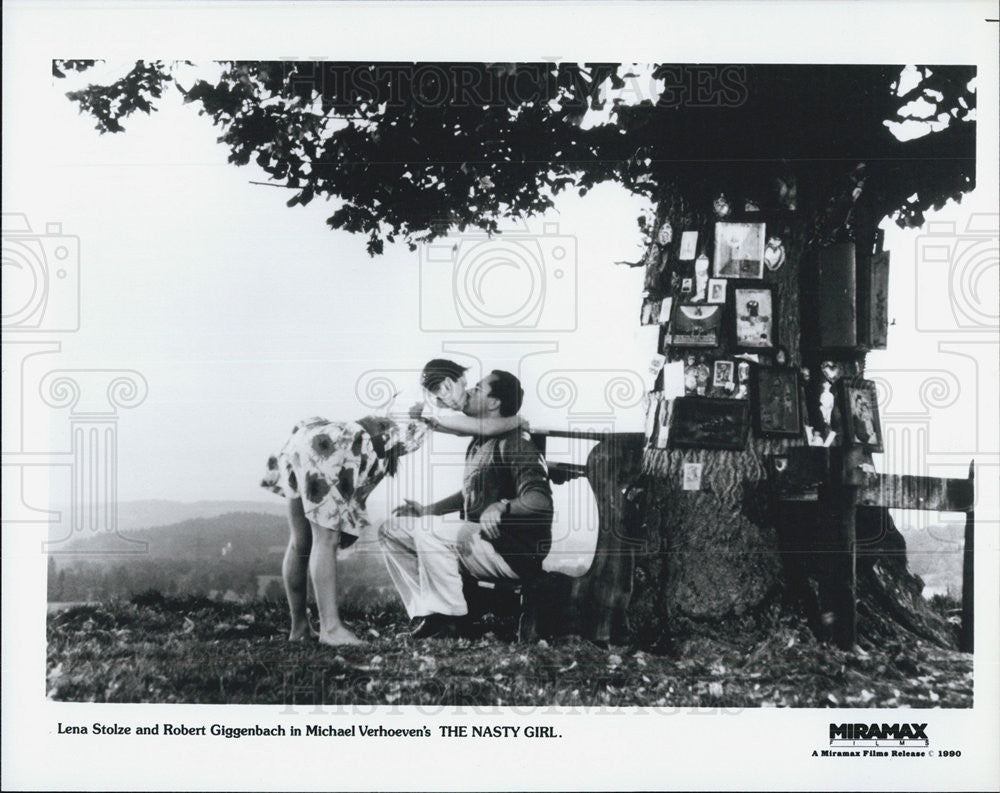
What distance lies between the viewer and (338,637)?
5.32 m

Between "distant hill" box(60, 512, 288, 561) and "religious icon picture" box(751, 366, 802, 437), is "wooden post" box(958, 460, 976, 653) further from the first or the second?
"distant hill" box(60, 512, 288, 561)

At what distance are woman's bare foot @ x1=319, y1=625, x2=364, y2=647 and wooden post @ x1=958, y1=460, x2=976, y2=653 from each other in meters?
3.26

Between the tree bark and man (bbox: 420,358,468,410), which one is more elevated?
man (bbox: 420,358,468,410)

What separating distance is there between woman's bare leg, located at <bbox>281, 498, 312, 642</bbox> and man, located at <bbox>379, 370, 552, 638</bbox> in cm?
42

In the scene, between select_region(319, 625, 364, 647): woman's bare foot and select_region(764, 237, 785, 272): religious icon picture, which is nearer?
select_region(319, 625, 364, 647): woman's bare foot

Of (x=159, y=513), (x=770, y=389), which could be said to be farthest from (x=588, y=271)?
(x=159, y=513)

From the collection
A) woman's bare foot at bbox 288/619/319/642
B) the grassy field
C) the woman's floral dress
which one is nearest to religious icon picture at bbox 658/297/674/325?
the woman's floral dress

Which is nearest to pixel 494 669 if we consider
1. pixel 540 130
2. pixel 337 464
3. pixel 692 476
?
pixel 337 464

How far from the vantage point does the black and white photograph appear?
5309 millimetres

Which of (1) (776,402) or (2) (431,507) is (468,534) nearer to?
(2) (431,507)

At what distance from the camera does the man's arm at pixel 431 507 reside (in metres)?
5.33

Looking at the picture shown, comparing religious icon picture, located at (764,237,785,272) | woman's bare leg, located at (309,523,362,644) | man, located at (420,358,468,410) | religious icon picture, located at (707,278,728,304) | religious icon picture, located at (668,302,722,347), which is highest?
religious icon picture, located at (764,237,785,272)

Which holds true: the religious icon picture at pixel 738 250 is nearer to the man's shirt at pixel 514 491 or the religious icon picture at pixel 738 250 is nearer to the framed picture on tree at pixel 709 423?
the framed picture on tree at pixel 709 423

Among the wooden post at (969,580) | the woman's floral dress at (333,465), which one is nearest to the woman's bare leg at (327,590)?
the woman's floral dress at (333,465)
